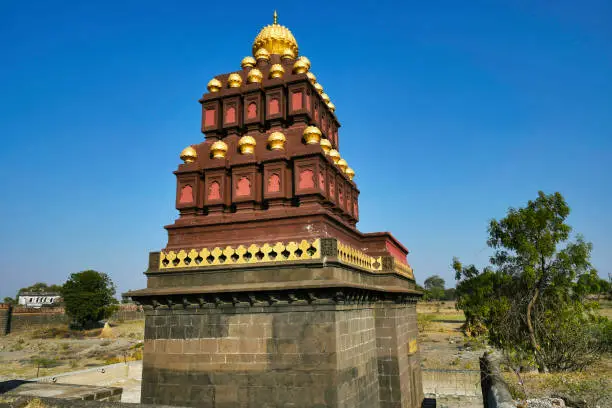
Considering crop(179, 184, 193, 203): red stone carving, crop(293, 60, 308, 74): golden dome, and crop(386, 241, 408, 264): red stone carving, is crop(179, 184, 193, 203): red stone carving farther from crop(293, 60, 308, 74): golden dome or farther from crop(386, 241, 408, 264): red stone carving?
crop(386, 241, 408, 264): red stone carving

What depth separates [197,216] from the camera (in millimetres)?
12789

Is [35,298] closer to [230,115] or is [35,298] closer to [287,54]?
[230,115]

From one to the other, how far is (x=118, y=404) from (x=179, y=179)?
693cm

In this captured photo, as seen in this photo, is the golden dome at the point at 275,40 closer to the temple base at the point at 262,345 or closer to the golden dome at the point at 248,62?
the golden dome at the point at 248,62

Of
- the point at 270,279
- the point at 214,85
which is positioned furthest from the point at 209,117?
the point at 270,279

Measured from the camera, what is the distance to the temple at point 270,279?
9664 mm

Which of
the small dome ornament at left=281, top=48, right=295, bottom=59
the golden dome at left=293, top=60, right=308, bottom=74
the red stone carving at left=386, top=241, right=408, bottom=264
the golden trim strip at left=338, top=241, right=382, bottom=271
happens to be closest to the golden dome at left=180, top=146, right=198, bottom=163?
the golden dome at left=293, top=60, right=308, bottom=74

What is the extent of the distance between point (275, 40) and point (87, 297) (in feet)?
187

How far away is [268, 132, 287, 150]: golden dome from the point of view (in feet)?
41.1

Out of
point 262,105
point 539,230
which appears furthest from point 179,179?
point 539,230

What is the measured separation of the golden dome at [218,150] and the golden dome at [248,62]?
13.2ft

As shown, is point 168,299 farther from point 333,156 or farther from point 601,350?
point 601,350

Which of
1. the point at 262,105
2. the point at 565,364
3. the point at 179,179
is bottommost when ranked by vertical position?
the point at 565,364

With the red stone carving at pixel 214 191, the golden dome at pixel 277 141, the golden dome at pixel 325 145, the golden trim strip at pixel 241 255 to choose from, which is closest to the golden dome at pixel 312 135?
the golden dome at pixel 277 141
